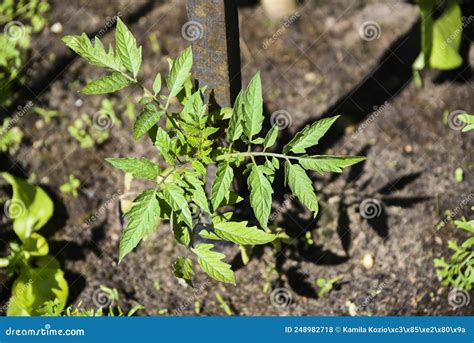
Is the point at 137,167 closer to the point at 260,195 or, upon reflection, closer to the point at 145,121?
the point at 145,121

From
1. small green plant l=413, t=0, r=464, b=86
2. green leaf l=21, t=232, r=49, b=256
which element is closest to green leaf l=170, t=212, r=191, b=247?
A: green leaf l=21, t=232, r=49, b=256

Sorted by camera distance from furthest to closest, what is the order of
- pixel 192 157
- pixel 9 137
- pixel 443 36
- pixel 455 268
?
1. pixel 9 137
2. pixel 443 36
3. pixel 455 268
4. pixel 192 157

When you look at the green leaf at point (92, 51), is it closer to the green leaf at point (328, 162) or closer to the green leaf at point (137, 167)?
the green leaf at point (137, 167)

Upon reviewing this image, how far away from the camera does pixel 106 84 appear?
1919 mm

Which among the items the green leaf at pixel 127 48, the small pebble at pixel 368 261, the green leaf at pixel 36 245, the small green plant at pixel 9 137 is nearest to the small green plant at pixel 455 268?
the small pebble at pixel 368 261

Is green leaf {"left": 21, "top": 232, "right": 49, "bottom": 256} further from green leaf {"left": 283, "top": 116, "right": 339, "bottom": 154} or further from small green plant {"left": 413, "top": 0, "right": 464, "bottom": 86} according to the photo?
small green plant {"left": 413, "top": 0, "right": 464, "bottom": 86}

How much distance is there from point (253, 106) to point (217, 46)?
0.38 m

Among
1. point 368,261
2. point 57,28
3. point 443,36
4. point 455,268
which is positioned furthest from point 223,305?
point 57,28

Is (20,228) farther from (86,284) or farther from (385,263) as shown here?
(385,263)

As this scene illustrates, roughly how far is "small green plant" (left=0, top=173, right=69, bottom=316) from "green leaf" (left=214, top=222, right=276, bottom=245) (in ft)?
3.61

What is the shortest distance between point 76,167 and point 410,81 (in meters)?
1.99

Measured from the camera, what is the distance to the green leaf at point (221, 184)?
1.89 m

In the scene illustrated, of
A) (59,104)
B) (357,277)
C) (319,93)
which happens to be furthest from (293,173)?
(59,104)

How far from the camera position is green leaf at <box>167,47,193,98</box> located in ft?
6.31
